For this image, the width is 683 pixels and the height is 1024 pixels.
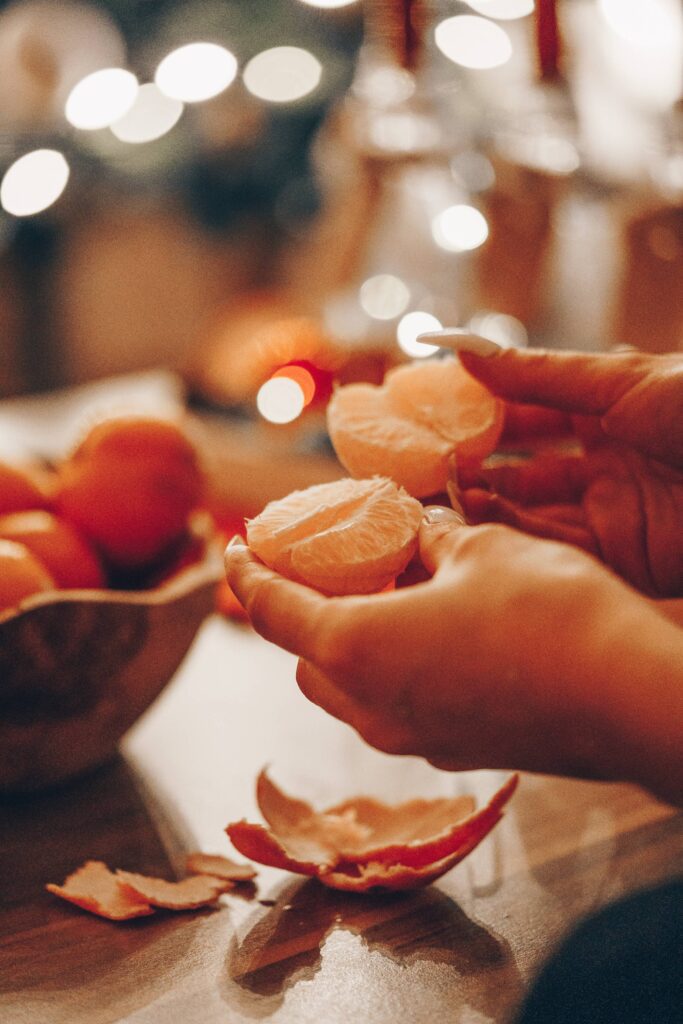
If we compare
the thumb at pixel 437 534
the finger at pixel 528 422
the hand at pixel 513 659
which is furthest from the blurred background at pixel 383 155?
the hand at pixel 513 659

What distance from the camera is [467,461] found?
69 centimetres

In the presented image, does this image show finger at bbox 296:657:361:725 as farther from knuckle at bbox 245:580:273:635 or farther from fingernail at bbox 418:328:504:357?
fingernail at bbox 418:328:504:357

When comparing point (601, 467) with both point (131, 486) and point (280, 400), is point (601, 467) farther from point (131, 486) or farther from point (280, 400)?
point (280, 400)

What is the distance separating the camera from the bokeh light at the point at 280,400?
1583mm

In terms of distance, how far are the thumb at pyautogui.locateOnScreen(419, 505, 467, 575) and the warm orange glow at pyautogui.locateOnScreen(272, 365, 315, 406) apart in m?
1.03

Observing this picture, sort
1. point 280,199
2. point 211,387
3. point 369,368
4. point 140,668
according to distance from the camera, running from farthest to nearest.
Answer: point 280,199 → point 211,387 → point 369,368 → point 140,668

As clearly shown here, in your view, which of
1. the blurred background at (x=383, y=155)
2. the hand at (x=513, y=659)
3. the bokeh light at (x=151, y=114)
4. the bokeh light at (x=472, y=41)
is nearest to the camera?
the hand at (x=513, y=659)

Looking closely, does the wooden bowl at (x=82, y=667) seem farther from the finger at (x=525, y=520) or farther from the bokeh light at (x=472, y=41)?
the bokeh light at (x=472, y=41)

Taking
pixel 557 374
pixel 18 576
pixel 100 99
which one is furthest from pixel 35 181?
pixel 557 374

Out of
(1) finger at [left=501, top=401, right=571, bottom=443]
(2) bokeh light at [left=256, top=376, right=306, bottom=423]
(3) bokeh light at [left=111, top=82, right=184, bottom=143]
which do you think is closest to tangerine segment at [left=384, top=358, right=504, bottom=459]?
(1) finger at [left=501, top=401, right=571, bottom=443]

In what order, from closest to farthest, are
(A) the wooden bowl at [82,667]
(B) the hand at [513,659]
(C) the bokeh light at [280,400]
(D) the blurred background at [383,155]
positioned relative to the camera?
(B) the hand at [513,659] < (A) the wooden bowl at [82,667] < (D) the blurred background at [383,155] < (C) the bokeh light at [280,400]

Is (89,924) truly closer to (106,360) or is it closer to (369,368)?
(369,368)

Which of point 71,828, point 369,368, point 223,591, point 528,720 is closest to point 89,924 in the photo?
point 71,828

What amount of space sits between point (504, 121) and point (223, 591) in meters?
0.74
